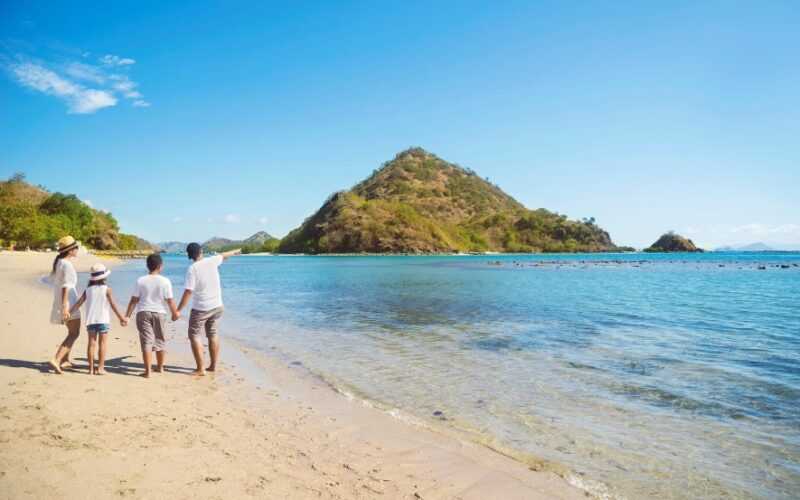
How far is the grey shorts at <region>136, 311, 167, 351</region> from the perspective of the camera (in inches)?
379

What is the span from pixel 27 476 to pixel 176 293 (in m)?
30.1

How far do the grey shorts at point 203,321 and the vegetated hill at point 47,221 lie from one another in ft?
398

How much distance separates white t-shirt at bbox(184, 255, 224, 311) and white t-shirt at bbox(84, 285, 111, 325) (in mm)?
1581

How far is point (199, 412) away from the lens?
761 centimetres

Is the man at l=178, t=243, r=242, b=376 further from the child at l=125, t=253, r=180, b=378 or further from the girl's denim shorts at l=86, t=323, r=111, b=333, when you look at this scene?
the girl's denim shorts at l=86, t=323, r=111, b=333

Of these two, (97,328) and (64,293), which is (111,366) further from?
(64,293)

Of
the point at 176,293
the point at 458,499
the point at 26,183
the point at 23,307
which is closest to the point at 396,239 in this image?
the point at 26,183

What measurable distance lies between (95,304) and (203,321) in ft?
6.87

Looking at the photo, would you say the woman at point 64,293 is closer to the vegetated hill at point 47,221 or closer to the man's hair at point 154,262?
the man's hair at point 154,262

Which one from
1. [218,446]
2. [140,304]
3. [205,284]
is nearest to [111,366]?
[140,304]

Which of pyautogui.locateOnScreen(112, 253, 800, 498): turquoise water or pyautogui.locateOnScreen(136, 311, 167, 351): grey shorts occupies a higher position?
pyautogui.locateOnScreen(136, 311, 167, 351): grey shorts

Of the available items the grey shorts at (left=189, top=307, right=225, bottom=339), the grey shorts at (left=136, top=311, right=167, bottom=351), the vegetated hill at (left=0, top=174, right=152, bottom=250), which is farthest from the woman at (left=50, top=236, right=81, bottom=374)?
the vegetated hill at (left=0, top=174, right=152, bottom=250)

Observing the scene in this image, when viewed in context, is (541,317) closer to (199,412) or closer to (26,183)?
(199,412)

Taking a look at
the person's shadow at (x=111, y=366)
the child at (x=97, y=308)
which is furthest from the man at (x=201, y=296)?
the child at (x=97, y=308)
